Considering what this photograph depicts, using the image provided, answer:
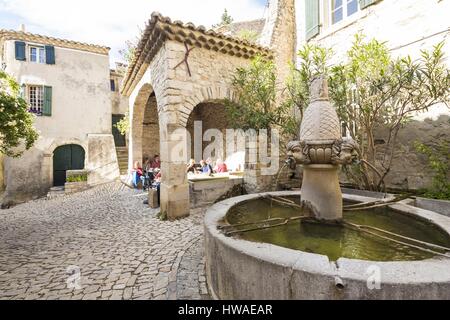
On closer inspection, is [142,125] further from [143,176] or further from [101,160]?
[101,160]

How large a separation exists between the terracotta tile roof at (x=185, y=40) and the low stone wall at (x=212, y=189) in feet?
11.8

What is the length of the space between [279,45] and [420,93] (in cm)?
487

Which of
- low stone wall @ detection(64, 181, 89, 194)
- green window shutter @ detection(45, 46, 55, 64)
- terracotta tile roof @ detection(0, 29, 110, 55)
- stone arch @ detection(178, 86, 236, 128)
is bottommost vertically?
low stone wall @ detection(64, 181, 89, 194)

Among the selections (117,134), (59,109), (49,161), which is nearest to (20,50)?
(59,109)

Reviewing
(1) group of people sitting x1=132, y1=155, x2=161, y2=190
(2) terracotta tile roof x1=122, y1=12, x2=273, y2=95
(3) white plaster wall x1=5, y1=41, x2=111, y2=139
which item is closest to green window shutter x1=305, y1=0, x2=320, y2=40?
(2) terracotta tile roof x1=122, y1=12, x2=273, y2=95

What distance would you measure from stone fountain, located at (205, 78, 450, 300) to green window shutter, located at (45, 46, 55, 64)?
547 inches

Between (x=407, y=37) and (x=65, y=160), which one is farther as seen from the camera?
(x=65, y=160)

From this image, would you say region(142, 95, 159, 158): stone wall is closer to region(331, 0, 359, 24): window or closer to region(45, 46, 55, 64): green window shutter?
region(45, 46, 55, 64): green window shutter

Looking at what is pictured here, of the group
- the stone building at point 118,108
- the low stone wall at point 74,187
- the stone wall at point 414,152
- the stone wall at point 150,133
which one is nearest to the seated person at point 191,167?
the stone wall at point 150,133

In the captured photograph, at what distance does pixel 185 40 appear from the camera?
6.00 meters

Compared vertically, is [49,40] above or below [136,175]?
above

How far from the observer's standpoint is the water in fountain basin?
7.25 feet

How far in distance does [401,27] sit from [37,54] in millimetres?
15466

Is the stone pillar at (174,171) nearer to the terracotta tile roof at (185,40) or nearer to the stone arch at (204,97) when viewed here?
the stone arch at (204,97)
